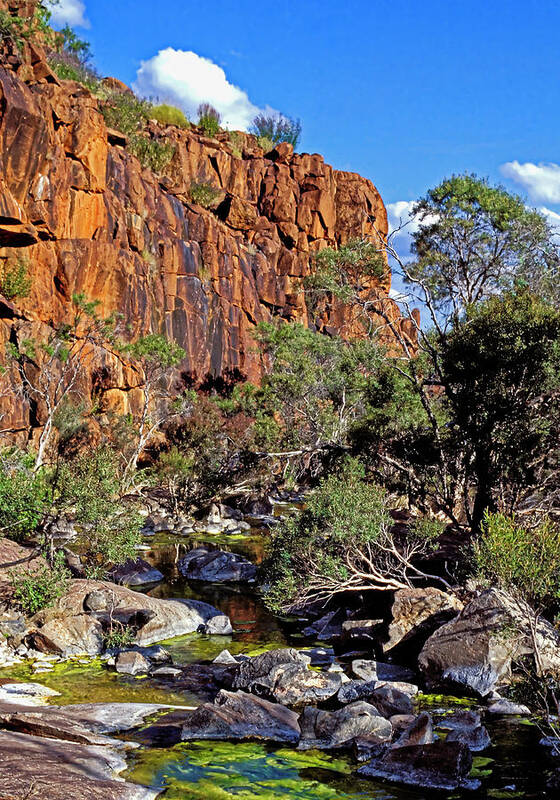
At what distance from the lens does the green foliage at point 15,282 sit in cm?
3828

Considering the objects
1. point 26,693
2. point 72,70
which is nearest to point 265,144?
point 72,70

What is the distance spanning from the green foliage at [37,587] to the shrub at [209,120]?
6876cm

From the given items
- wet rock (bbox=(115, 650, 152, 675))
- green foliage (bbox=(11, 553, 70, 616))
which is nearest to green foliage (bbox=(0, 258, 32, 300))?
green foliage (bbox=(11, 553, 70, 616))

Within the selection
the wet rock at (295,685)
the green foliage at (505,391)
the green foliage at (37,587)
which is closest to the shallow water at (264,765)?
the wet rock at (295,685)

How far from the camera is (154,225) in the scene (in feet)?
169

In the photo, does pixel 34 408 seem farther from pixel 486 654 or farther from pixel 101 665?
pixel 486 654

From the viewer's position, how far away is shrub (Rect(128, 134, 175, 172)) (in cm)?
5872

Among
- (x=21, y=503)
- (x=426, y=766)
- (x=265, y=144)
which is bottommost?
(x=426, y=766)

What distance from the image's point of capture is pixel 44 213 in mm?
40344

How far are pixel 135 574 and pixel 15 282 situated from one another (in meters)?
23.8

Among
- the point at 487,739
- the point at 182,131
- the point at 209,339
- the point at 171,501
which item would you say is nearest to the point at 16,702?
the point at 487,739

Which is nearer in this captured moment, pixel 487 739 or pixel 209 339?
pixel 487 739

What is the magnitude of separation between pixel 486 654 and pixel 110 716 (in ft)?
17.9

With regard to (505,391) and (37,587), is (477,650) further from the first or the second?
(37,587)
